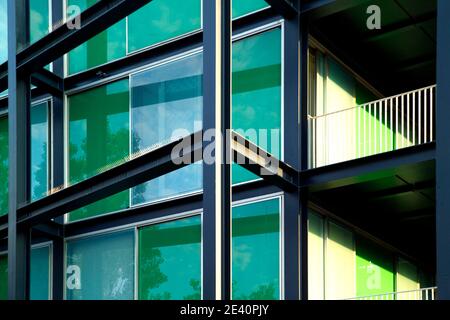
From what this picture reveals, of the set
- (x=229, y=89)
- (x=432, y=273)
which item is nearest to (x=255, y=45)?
(x=229, y=89)

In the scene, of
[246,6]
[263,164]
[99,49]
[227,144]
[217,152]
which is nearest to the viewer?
[217,152]

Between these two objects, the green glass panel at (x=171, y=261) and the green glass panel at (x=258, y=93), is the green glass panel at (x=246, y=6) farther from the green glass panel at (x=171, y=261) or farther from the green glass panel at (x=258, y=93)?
the green glass panel at (x=171, y=261)

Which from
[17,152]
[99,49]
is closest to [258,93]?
[99,49]

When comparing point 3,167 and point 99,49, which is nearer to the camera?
point 99,49

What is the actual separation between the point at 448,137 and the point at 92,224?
816 centimetres

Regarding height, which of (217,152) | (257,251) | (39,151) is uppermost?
(39,151)

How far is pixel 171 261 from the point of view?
60.6ft

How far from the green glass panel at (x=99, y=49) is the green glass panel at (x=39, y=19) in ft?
1.97

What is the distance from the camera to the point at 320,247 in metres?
18.4

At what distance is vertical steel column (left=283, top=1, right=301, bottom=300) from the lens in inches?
687

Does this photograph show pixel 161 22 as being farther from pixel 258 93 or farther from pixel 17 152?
pixel 17 152

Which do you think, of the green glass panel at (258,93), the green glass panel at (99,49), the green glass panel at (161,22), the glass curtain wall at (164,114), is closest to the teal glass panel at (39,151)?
the glass curtain wall at (164,114)

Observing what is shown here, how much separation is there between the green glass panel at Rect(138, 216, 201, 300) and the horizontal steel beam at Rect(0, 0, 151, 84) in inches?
155

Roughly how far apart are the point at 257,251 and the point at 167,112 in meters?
3.31
